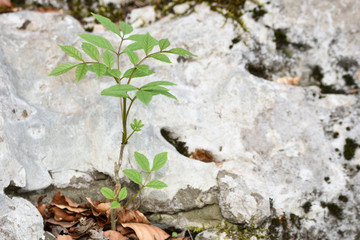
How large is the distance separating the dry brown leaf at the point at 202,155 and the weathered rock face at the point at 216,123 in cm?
6

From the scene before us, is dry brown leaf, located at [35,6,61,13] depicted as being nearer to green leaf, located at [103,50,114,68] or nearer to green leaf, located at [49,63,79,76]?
green leaf, located at [49,63,79,76]

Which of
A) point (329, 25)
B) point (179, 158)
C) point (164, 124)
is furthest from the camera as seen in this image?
point (329, 25)

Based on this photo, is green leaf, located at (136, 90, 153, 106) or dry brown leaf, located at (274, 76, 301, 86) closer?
green leaf, located at (136, 90, 153, 106)

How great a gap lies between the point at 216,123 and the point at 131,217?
43.9 inches

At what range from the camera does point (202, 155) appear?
2783mm

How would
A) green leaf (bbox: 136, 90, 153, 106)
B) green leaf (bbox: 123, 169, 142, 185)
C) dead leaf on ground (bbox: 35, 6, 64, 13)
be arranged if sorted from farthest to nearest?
1. dead leaf on ground (bbox: 35, 6, 64, 13)
2. green leaf (bbox: 123, 169, 142, 185)
3. green leaf (bbox: 136, 90, 153, 106)

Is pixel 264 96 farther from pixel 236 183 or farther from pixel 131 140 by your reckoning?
pixel 131 140

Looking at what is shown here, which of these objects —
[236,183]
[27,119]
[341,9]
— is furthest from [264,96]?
Result: [27,119]

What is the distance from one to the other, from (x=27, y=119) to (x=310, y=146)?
251 cm

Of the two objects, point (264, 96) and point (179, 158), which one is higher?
point (264, 96)

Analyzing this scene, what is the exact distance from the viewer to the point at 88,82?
2.93m

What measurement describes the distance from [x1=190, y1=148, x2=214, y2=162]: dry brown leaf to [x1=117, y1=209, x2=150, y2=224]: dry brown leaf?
0.68 m

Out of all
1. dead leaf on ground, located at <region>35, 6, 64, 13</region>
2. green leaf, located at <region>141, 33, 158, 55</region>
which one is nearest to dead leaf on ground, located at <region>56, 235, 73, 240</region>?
green leaf, located at <region>141, 33, 158, 55</region>

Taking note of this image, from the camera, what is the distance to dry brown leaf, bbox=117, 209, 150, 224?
2.41m
